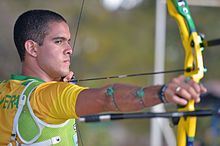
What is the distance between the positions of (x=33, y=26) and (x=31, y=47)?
93 millimetres

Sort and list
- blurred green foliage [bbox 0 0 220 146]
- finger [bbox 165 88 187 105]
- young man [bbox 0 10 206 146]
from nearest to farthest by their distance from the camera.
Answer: finger [bbox 165 88 187 105], young man [bbox 0 10 206 146], blurred green foliage [bbox 0 0 220 146]

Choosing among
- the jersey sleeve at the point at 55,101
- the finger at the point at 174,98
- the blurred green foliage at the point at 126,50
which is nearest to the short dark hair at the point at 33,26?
the jersey sleeve at the point at 55,101

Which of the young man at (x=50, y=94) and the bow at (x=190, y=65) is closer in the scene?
the young man at (x=50, y=94)

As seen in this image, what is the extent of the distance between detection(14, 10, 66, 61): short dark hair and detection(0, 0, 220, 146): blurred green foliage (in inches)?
250

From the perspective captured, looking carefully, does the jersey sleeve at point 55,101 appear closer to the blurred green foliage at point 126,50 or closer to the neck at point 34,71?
the neck at point 34,71

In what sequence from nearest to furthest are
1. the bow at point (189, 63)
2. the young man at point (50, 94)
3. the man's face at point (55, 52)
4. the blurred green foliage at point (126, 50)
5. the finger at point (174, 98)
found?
1. the finger at point (174, 98)
2. the young man at point (50, 94)
3. the bow at point (189, 63)
4. the man's face at point (55, 52)
5. the blurred green foliage at point (126, 50)

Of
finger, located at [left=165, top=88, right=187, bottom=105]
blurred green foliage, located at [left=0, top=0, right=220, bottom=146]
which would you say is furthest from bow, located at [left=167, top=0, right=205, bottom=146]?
blurred green foliage, located at [left=0, top=0, right=220, bottom=146]

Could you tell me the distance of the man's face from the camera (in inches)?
97.9

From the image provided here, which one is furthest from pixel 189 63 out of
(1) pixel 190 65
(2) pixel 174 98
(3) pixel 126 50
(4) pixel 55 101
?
(3) pixel 126 50

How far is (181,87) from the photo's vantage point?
1.81 metres

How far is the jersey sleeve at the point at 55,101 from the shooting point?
2.14 meters

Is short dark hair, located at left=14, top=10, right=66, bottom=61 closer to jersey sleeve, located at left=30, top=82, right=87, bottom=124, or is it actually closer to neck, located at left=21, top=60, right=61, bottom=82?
neck, located at left=21, top=60, right=61, bottom=82

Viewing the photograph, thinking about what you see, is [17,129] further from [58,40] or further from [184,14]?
[184,14]

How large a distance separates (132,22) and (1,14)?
8168mm
